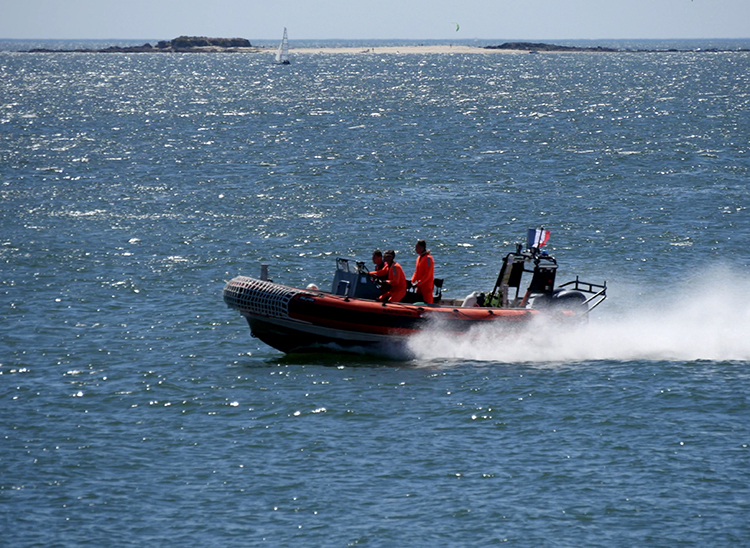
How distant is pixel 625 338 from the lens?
19219 millimetres

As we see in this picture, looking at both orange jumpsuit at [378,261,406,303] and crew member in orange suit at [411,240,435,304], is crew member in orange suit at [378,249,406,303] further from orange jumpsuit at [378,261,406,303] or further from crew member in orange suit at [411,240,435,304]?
crew member in orange suit at [411,240,435,304]

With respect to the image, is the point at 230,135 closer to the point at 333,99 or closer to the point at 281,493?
the point at 333,99

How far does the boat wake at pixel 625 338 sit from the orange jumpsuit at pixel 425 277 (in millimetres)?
677

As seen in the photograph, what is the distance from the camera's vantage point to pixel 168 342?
1964cm

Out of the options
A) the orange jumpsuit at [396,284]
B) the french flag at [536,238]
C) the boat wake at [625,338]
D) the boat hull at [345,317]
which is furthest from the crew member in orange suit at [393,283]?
the french flag at [536,238]

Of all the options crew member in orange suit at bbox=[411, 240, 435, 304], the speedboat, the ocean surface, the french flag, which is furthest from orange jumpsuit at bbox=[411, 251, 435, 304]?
the french flag

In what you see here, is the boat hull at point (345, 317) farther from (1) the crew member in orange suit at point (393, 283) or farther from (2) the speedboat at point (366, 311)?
(1) the crew member in orange suit at point (393, 283)

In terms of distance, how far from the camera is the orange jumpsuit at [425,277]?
57.6ft

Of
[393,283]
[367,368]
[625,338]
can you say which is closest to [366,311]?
[393,283]

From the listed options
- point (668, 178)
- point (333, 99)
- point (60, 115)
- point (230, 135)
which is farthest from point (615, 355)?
point (333, 99)

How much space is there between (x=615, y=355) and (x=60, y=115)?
2573 inches

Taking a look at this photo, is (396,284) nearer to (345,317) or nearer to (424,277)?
(424,277)

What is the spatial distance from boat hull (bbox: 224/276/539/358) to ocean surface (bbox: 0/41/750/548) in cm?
40

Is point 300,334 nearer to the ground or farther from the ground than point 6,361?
farther from the ground
